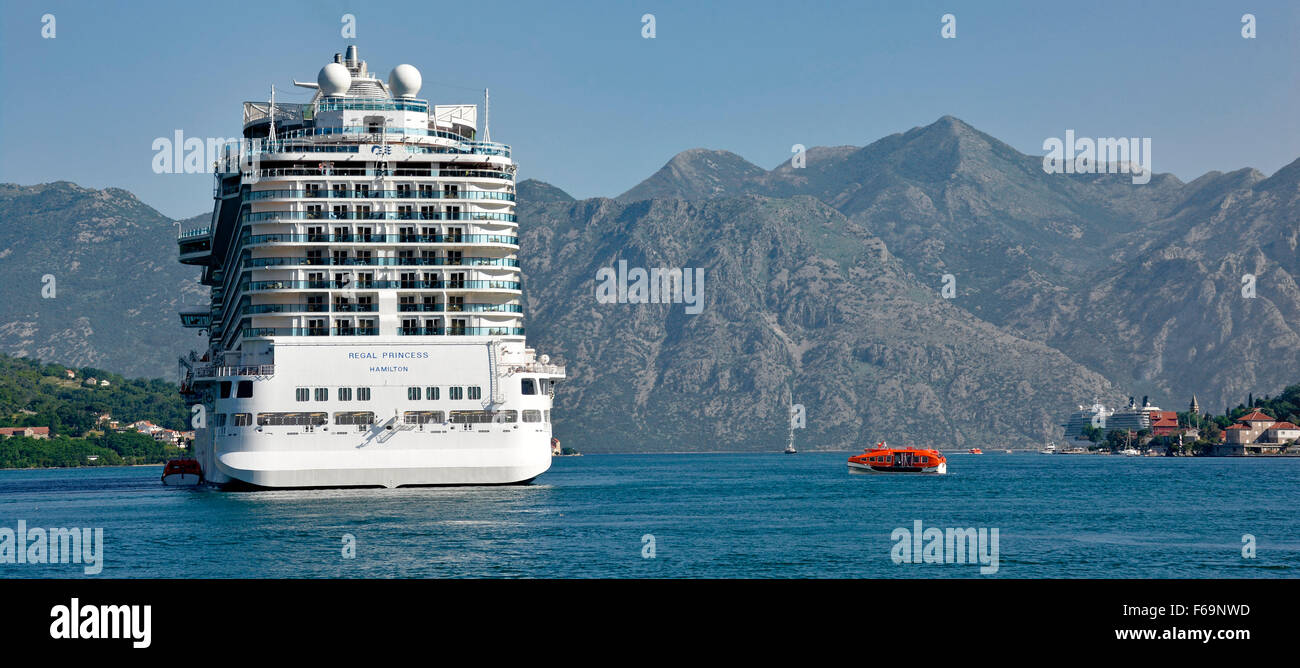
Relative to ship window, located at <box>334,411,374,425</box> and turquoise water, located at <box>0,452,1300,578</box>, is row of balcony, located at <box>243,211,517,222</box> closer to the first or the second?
ship window, located at <box>334,411,374,425</box>

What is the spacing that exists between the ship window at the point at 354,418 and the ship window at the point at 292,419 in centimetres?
66

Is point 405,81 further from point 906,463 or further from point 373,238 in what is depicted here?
point 906,463

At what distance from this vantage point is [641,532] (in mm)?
63281

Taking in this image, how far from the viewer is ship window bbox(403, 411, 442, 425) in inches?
3182

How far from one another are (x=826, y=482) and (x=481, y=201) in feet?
176

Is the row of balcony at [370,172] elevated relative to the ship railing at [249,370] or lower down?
elevated

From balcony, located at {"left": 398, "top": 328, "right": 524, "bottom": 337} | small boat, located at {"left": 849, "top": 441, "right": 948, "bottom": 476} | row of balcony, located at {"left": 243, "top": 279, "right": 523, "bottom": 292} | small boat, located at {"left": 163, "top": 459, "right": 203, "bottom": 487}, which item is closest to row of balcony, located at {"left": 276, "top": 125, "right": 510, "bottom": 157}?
row of balcony, located at {"left": 243, "top": 279, "right": 523, "bottom": 292}

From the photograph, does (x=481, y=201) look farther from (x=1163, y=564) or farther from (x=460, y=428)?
(x=1163, y=564)

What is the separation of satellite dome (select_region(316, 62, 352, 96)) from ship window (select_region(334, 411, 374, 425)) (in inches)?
1259

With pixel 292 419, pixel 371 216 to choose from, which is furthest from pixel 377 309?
pixel 292 419

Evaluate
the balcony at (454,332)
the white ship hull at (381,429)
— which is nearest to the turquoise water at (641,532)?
the white ship hull at (381,429)

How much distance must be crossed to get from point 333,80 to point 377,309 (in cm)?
2333

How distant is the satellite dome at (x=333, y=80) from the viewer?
102 m

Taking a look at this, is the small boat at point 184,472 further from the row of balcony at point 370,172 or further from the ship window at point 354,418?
the ship window at point 354,418
